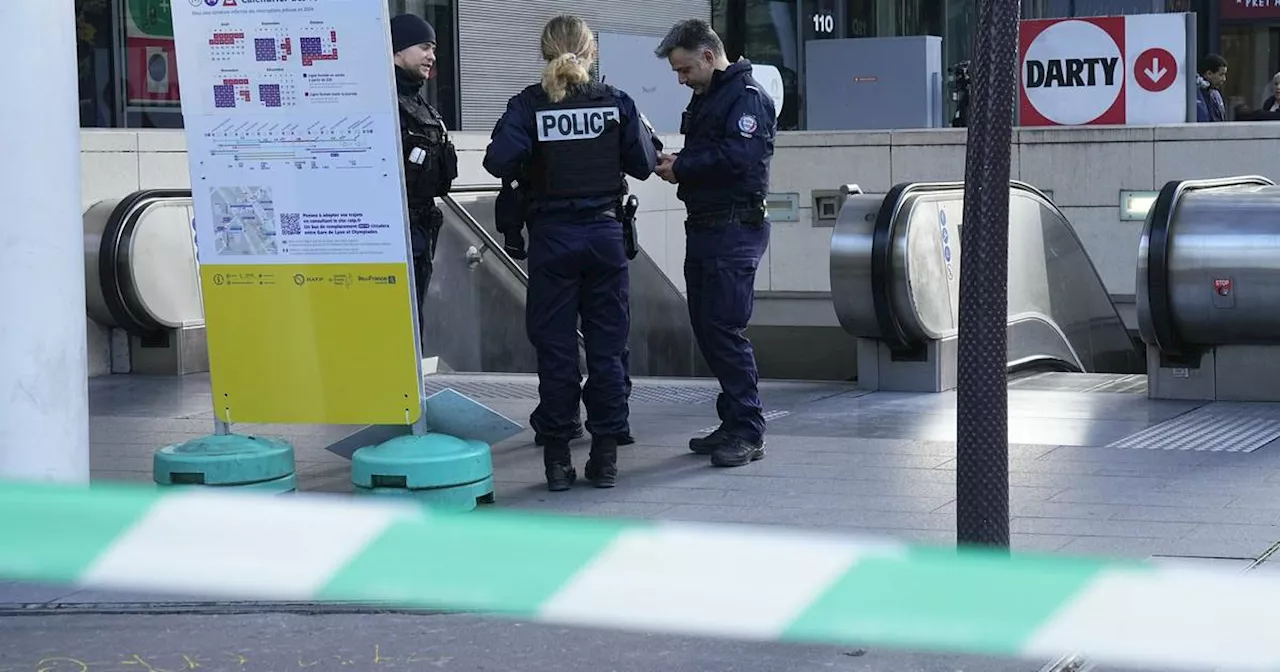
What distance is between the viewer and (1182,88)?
47.8 feet

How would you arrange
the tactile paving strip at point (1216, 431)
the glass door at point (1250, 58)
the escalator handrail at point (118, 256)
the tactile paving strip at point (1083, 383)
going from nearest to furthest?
the tactile paving strip at point (1216, 431)
the tactile paving strip at point (1083, 383)
the escalator handrail at point (118, 256)
the glass door at point (1250, 58)

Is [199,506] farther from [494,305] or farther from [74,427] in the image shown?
[494,305]

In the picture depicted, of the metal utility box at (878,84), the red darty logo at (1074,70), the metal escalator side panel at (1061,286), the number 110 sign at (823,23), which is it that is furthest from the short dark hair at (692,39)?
the number 110 sign at (823,23)

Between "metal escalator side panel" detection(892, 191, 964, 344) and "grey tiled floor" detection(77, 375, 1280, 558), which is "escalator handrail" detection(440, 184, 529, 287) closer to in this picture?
"grey tiled floor" detection(77, 375, 1280, 558)

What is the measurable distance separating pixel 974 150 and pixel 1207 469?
2879 mm

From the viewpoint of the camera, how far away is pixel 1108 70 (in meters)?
14.6

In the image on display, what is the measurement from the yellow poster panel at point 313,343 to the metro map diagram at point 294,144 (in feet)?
1.21

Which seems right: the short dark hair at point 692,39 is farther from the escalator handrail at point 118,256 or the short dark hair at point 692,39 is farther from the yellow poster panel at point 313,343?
the escalator handrail at point 118,256

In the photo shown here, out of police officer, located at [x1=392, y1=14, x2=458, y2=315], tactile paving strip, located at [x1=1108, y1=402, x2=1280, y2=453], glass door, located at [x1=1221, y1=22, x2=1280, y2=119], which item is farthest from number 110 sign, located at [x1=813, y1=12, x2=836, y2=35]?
police officer, located at [x1=392, y1=14, x2=458, y2=315]

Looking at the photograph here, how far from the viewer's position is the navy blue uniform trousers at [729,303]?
739 centimetres

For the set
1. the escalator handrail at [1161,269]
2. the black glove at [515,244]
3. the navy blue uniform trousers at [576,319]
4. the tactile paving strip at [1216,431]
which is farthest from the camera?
the escalator handrail at [1161,269]

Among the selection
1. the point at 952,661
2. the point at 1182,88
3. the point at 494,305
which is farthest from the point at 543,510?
the point at 1182,88

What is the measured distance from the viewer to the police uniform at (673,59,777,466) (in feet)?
24.0

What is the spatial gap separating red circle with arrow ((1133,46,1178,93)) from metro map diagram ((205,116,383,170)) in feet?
31.9
